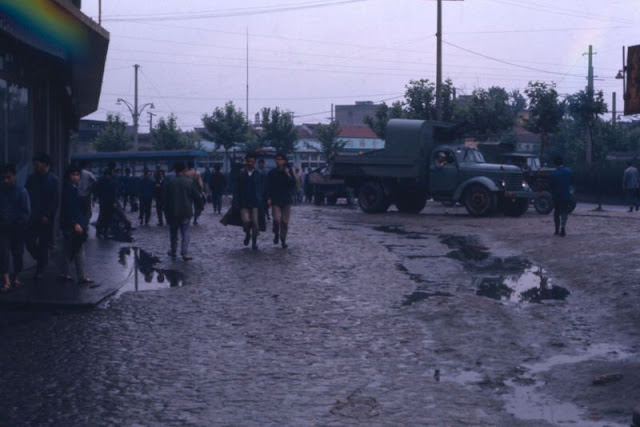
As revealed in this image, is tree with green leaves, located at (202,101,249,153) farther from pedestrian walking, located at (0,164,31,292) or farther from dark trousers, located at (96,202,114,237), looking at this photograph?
pedestrian walking, located at (0,164,31,292)

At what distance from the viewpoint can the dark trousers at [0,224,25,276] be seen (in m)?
10.7

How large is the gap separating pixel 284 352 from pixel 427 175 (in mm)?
21972

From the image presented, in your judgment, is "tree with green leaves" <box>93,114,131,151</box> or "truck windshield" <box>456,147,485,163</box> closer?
"truck windshield" <box>456,147,485,163</box>

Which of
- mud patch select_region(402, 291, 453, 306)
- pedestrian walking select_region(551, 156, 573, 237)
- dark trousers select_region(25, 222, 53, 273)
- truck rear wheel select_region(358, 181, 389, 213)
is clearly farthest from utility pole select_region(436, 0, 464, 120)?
dark trousers select_region(25, 222, 53, 273)

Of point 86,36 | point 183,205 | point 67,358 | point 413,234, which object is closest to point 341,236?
point 413,234

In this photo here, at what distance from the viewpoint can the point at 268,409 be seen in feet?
19.2

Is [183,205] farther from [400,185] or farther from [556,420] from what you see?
[400,185]

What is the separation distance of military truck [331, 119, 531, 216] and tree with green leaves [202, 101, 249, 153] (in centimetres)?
4478

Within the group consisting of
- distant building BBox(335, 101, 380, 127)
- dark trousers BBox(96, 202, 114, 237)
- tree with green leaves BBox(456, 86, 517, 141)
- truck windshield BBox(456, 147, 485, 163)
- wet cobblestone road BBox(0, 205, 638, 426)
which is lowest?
wet cobblestone road BBox(0, 205, 638, 426)

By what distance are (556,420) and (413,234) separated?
52.5 ft

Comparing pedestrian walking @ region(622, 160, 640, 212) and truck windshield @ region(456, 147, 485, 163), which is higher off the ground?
truck windshield @ region(456, 147, 485, 163)

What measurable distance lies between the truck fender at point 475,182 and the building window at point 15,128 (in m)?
15.6

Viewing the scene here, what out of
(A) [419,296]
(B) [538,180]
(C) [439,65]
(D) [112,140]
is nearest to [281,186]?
(A) [419,296]

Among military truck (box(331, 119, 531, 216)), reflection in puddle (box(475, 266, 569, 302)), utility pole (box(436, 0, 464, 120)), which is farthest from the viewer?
utility pole (box(436, 0, 464, 120))
